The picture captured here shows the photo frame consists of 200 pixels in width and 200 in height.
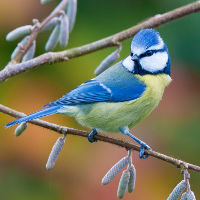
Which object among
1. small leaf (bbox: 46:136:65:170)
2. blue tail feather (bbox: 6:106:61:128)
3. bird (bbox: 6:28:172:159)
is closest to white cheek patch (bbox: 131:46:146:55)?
bird (bbox: 6:28:172:159)

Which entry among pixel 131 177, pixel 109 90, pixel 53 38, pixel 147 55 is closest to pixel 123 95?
pixel 109 90

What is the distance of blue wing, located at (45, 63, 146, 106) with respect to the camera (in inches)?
83.7

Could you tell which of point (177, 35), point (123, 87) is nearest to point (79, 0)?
point (177, 35)

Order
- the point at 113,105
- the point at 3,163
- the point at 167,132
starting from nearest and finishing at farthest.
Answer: the point at 113,105 → the point at 3,163 → the point at 167,132

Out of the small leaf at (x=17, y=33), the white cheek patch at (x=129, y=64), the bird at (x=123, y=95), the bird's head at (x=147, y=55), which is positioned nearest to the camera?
the small leaf at (x=17, y=33)

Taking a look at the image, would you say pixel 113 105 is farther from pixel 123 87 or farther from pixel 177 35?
pixel 177 35

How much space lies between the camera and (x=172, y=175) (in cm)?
255

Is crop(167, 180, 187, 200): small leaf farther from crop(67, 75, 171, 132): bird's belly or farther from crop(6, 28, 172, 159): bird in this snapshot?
crop(67, 75, 171, 132): bird's belly

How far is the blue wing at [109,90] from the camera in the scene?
2.13m

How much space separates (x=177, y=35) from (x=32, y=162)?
1054 millimetres

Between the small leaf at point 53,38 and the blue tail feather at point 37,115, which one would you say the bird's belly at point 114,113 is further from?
the small leaf at point 53,38

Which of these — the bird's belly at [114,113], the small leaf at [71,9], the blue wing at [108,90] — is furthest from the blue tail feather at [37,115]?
the small leaf at [71,9]

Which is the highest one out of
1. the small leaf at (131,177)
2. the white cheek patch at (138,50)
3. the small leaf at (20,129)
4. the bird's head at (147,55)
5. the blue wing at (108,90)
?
the bird's head at (147,55)

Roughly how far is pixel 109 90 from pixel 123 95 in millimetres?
72
